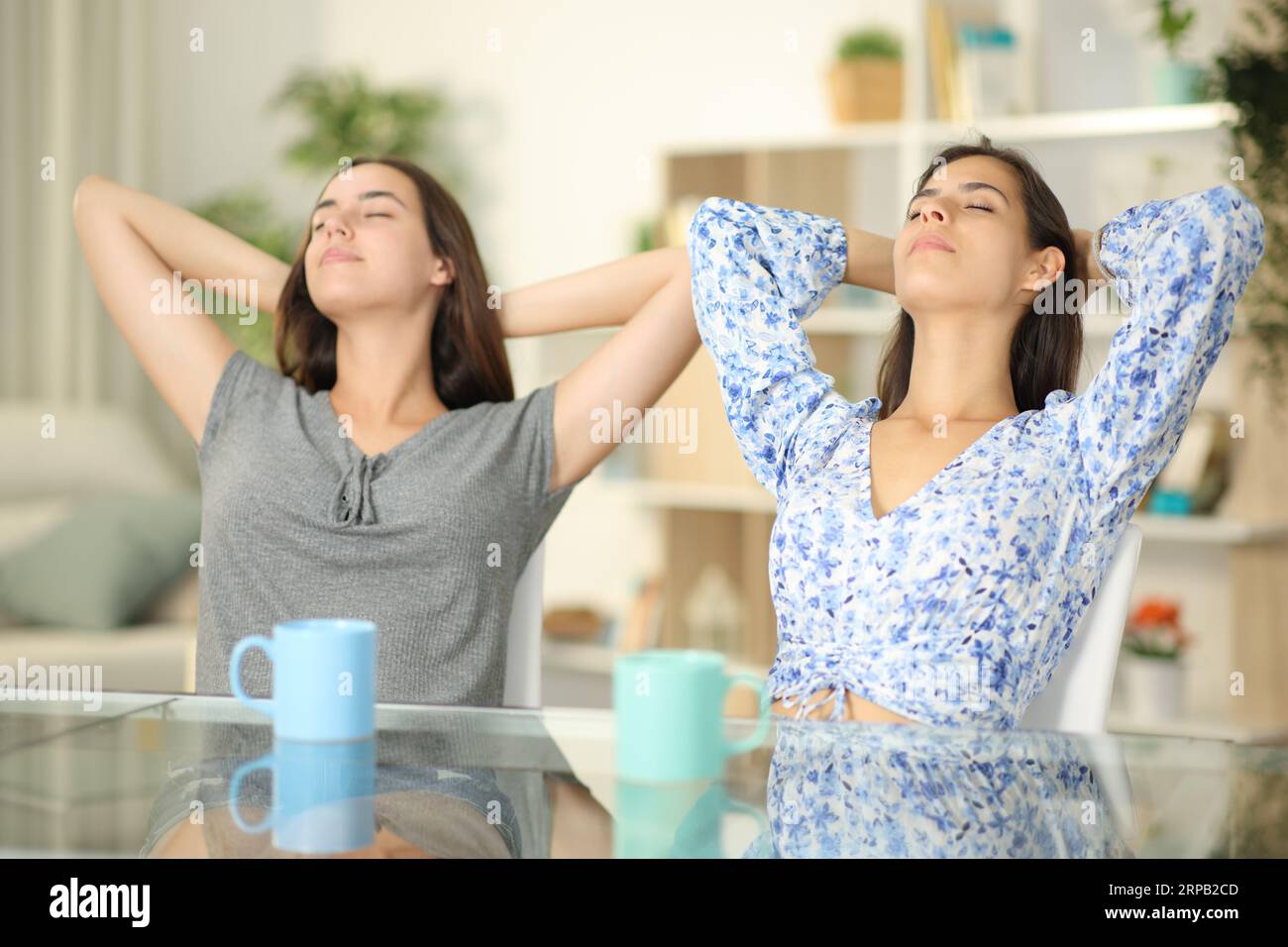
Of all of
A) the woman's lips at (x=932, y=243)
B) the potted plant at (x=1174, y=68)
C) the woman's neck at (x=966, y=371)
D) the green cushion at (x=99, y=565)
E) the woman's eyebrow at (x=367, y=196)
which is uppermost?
the potted plant at (x=1174, y=68)

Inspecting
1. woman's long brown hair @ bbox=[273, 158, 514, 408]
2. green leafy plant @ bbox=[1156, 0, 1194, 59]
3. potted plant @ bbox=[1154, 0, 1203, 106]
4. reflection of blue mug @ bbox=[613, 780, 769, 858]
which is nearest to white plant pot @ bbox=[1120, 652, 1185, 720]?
potted plant @ bbox=[1154, 0, 1203, 106]

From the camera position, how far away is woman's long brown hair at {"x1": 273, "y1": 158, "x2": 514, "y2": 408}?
1.97 metres

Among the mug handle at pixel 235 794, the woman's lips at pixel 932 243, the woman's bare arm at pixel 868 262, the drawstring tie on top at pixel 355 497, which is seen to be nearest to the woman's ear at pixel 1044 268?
the woman's lips at pixel 932 243

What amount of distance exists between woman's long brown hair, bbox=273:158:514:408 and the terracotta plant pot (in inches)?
77.1

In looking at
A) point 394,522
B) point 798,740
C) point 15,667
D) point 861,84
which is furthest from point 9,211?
point 798,740

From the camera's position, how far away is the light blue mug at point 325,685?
1.04m

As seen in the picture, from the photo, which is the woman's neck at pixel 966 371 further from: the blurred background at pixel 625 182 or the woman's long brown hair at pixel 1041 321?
the blurred background at pixel 625 182

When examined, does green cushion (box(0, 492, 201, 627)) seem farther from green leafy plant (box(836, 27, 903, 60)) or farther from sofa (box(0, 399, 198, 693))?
green leafy plant (box(836, 27, 903, 60))

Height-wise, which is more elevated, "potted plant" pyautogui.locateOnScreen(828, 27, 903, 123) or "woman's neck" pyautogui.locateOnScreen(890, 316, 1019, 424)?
"potted plant" pyautogui.locateOnScreen(828, 27, 903, 123)

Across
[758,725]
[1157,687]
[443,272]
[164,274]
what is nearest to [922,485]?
[758,725]

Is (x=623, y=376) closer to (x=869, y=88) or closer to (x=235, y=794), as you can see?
(x=235, y=794)

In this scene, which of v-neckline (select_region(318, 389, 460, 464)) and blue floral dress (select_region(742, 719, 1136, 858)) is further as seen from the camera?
v-neckline (select_region(318, 389, 460, 464))

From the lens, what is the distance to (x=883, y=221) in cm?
391

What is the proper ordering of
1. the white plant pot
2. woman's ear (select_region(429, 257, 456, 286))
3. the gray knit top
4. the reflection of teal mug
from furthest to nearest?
the white plant pot < woman's ear (select_region(429, 257, 456, 286)) < the gray knit top < the reflection of teal mug
